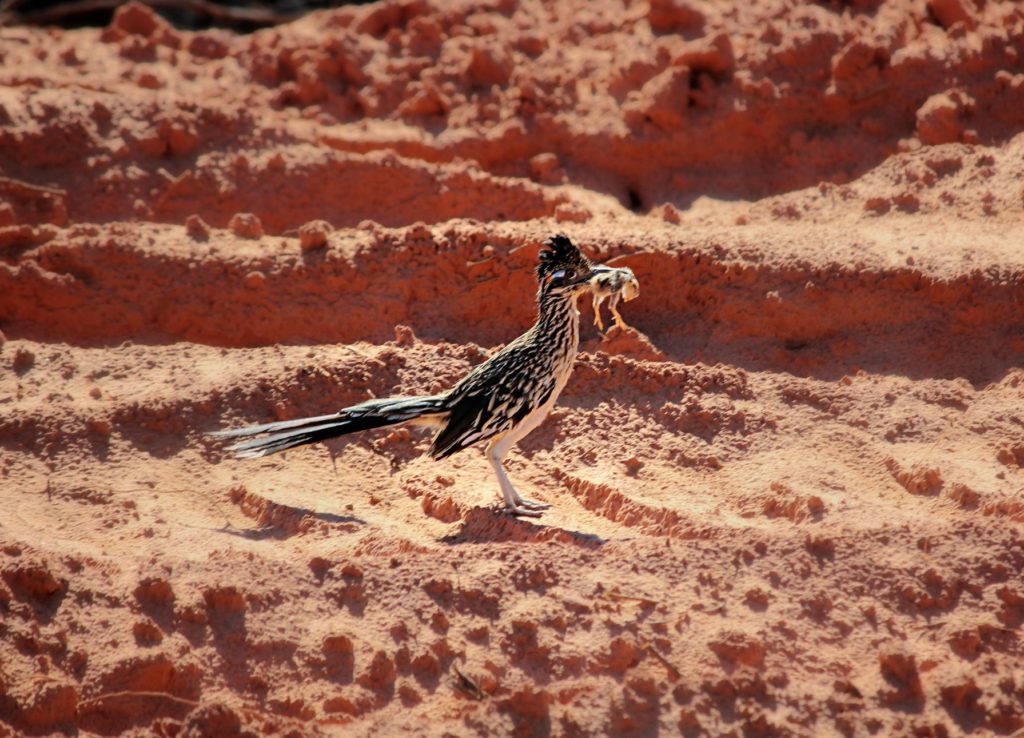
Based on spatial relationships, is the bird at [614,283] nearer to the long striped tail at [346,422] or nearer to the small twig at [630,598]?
the long striped tail at [346,422]

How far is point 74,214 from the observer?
8.56 m

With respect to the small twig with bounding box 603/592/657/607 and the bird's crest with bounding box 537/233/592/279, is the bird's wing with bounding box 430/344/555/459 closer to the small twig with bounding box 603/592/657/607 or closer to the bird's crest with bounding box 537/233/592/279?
the bird's crest with bounding box 537/233/592/279

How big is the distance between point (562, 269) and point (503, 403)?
0.72m

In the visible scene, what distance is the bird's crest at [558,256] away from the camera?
257 inches

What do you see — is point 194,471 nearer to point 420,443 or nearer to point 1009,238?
point 420,443

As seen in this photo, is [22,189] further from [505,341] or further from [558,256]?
[558,256]

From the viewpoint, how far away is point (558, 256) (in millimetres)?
6547

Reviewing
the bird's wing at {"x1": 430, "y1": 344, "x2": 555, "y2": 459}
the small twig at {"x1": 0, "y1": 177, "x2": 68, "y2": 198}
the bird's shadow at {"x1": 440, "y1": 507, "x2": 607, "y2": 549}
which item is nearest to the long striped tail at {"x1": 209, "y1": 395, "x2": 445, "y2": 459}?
the bird's wing at {"x1": 430, "y1": 344, "x2": 555, "y2": 459}

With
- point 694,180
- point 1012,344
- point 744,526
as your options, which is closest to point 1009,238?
point 1012,344

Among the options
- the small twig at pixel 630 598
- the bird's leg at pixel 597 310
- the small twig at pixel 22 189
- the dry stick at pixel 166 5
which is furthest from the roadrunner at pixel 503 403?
the dry stick at pixel 166 5

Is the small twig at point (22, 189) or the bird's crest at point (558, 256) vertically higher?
the bird's crest at point (558, 256)

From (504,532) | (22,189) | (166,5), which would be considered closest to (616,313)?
(504,532)

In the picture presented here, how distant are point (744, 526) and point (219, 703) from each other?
7.70 feet

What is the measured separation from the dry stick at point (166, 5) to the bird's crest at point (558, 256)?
17.0ft
